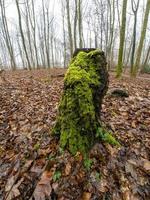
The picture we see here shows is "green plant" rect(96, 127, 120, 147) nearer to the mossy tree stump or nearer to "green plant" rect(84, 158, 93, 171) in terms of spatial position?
the mossy tree stump

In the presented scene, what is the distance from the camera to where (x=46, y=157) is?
3.23m

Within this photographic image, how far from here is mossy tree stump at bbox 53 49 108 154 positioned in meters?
3.20

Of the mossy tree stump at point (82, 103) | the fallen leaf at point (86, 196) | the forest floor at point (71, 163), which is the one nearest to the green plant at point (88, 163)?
the forest floor at point (71, 163)

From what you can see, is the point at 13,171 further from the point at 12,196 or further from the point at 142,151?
the point at 142,151

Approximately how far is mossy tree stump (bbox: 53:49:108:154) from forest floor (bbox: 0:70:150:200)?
19 centimetres

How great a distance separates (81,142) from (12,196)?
4.10 feet

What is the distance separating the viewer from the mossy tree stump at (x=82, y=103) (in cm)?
320

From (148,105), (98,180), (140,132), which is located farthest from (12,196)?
(148,105)

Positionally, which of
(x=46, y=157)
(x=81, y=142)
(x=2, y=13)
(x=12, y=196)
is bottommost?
(x=12, y=196)

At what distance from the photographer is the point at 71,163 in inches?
119

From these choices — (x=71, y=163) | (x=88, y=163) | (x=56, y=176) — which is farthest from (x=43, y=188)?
(x=88, y=163)

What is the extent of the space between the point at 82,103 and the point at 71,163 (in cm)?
95

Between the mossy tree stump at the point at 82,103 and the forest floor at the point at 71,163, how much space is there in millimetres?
190

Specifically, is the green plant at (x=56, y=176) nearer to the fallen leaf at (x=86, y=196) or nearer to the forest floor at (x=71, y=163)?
the forest floor at (x=71, y=163)
